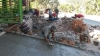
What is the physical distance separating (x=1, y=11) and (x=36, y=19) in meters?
8.07

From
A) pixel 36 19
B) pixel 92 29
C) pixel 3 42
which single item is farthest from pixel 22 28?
pixel 92 29

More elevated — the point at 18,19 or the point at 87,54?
the point at 18,19

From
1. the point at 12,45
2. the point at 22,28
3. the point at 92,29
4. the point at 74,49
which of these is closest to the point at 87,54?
the point at 74,49

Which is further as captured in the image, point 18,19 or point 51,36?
point 51,36

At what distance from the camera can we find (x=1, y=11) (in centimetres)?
798

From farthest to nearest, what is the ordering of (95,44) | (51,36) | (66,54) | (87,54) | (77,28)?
(77,28)
(95,44)
(51,36)
(87,54)
(66,54)

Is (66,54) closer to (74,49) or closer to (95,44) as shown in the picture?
(74,49)

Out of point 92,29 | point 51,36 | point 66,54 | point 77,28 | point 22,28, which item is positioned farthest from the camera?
point 92,29

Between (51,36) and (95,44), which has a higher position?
(51,36)

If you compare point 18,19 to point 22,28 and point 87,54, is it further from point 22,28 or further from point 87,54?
point 87,54

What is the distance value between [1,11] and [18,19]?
84 cm

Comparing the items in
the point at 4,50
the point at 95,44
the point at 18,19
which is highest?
the point at 18,19

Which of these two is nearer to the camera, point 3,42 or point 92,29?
point 3,42

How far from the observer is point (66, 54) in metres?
6.93
